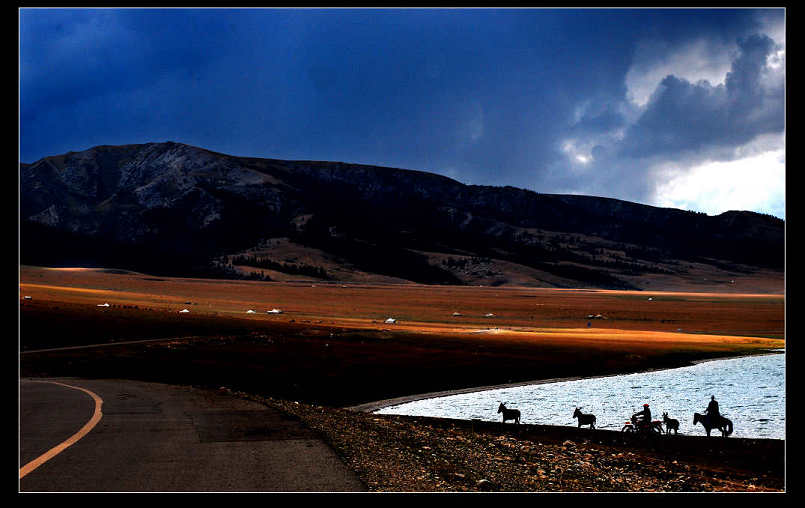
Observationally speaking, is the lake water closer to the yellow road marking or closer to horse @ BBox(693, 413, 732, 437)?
horse @ BBox(693, 413, 732, 437)

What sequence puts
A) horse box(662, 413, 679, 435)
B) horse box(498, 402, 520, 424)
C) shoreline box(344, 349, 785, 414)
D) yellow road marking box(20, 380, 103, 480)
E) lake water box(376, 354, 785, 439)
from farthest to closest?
1. shoreline box(344, 349, 785, 414)
2. lake water box(376, 354, 785, 439)
3. horse box(498, 402, 520, 424)
4. horse box(662, 413, 679, 435)
5. yellow road marking box(20, 380, 103, 480)

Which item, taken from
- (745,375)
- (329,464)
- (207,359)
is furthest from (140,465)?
(745,375)

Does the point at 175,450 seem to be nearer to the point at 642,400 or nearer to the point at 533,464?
the point at 533,464

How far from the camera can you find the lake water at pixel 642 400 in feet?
87.5

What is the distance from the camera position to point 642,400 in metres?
32.4

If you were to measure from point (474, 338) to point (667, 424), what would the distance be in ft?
128

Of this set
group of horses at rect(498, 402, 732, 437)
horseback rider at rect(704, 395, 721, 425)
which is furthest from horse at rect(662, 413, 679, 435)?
horseback rider at rect(704, 395, 721, 425)

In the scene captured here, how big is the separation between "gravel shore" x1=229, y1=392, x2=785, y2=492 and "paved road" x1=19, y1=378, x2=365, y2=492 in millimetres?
780

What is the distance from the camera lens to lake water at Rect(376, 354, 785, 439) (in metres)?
26.7

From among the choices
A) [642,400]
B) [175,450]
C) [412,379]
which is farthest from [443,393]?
[175,450]

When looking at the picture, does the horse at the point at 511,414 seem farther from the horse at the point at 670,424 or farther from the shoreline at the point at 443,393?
the shoreline at the point at 443,393

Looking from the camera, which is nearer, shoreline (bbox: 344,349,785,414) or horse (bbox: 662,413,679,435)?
horse (bbox: 662,413,679,435)

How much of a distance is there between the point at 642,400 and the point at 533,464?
911 inches

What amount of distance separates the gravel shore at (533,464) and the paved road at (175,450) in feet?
2.56
